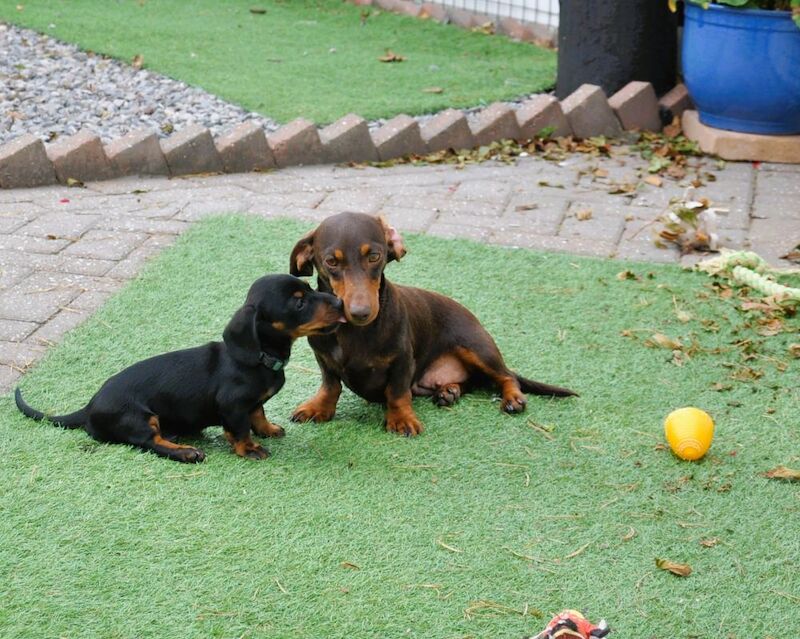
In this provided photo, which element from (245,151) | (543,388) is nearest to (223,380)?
(543,388)

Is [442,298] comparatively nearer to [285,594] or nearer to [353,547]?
[353,547]

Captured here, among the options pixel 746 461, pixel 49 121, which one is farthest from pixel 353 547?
pixel 49 121

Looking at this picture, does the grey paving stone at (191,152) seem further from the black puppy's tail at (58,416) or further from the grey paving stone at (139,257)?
the black puppy's tail at (58,416)

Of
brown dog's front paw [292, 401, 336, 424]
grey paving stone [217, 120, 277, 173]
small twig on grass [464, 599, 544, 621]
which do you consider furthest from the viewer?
grey paving stone [217, 120, 277, 173]

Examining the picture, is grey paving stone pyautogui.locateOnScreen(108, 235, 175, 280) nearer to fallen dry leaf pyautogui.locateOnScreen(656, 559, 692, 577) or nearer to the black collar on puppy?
the black collar on puppy

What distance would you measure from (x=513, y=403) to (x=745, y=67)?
161 inches

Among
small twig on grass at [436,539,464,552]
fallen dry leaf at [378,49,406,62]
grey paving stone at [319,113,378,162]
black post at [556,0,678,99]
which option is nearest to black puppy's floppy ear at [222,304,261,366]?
small twig on grass at [436,539,464,552]

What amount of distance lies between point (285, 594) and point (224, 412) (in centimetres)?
83

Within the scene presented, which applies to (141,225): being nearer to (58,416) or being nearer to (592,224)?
(58,416)

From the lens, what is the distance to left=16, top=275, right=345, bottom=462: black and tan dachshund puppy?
A: 3740mm

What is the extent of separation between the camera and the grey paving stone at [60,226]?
6.14 meters

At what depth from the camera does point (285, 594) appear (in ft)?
10.3

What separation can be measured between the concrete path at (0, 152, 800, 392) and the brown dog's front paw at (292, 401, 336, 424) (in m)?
1.40

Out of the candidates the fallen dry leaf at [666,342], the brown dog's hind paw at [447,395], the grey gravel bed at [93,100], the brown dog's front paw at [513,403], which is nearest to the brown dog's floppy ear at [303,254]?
the brown dog's hind paw at [447,395]
